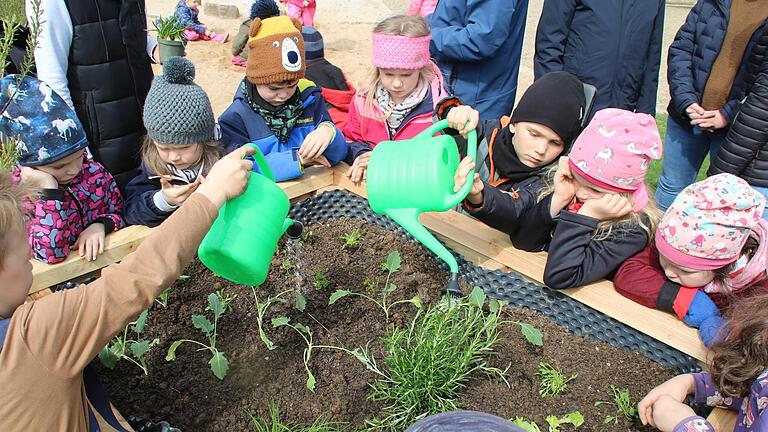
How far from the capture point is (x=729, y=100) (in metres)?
2.84

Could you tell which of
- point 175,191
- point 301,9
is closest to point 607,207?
point 175,191

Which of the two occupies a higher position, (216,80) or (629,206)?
(629,206)

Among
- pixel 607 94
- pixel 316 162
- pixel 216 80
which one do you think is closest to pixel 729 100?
pixel 607 94

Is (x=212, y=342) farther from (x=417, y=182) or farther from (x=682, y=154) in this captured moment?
(x=682, y=154)

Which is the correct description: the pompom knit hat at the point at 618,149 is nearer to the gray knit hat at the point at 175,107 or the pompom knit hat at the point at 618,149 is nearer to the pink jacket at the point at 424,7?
the gray knit hat at the point at 175,107

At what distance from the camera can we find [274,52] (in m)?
2.19

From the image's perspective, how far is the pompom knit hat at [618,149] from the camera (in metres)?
1.78

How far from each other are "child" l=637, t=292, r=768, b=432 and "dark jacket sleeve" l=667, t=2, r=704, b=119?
1666mm

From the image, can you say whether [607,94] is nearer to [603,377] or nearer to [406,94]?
[406,94]

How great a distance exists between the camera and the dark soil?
170cm

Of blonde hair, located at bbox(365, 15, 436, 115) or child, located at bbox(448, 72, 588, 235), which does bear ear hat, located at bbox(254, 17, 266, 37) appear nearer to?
blonde hair, located at bbox(365, 15, 436, 115)

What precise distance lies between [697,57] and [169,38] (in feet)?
8.24

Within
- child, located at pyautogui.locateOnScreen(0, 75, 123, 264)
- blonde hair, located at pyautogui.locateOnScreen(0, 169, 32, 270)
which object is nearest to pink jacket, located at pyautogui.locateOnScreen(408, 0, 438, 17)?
child, located at pyautogui.locateOnScreen(0, 75, 123, 264)

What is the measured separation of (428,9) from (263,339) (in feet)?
9.00
